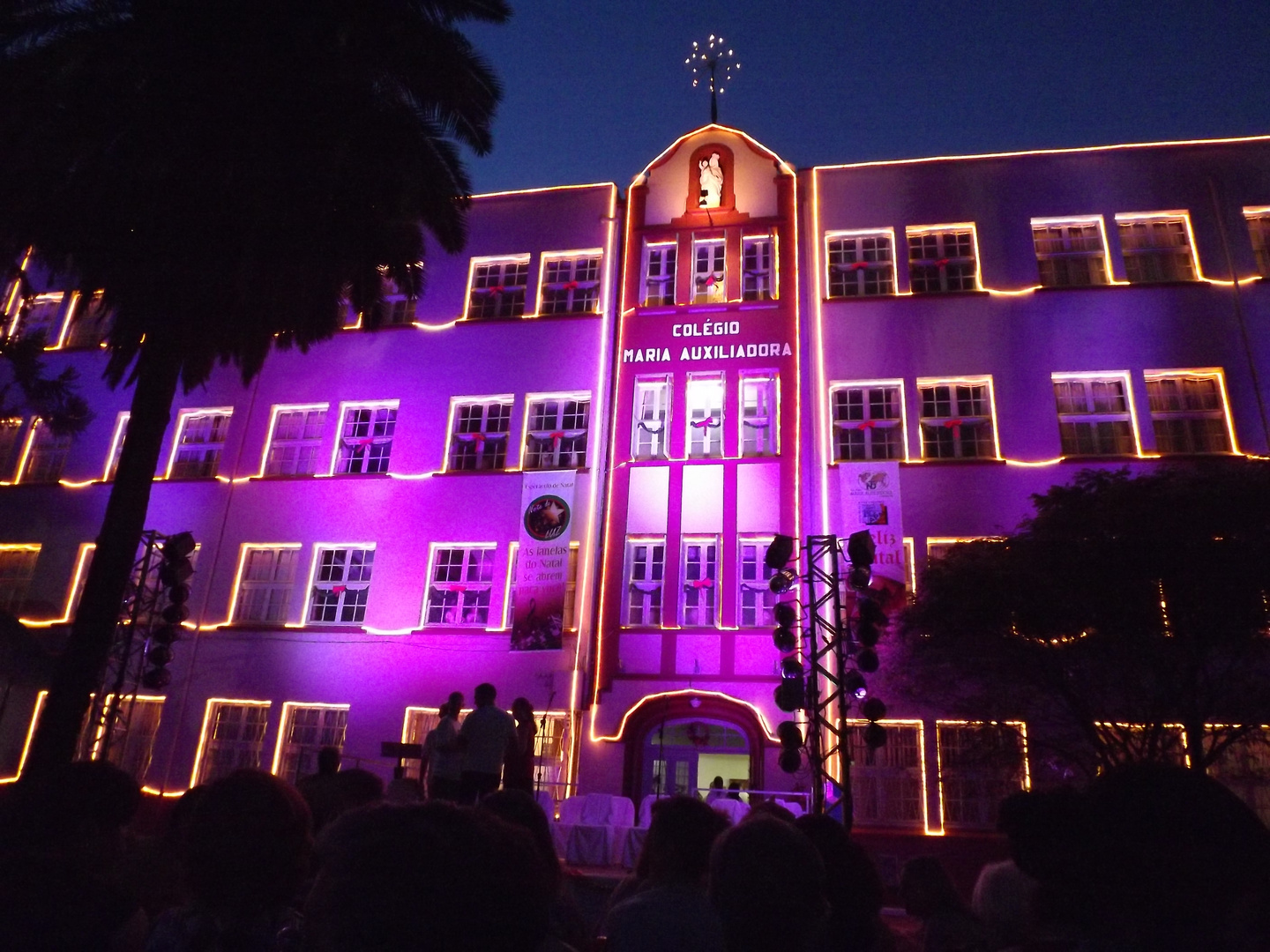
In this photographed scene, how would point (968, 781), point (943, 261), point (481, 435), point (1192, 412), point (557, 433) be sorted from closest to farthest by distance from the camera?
point (968, 781) → point (1192, 412) → point (557, 433) → point (943, 261) → point (481, 435)

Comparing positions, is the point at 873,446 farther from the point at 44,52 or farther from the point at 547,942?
the point at 547,942

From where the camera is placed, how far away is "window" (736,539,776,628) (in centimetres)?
1634

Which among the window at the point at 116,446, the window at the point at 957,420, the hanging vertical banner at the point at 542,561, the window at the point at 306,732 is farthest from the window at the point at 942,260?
the window at the point at 116,446

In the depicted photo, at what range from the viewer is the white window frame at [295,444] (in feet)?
A: 65.0

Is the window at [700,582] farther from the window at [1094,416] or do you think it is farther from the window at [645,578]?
the window at [1094,416]

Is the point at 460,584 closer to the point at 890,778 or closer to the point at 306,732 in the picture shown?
the point at 306,732

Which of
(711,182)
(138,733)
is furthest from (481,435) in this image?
(138,733)

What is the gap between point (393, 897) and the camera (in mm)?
1547

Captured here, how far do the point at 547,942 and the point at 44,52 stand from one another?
13006mm

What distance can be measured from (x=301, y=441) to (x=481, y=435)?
450cm

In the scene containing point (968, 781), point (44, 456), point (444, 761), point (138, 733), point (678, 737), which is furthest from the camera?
point (44, 456)

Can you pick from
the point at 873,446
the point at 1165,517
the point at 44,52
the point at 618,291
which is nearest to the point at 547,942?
the point at 1165,517

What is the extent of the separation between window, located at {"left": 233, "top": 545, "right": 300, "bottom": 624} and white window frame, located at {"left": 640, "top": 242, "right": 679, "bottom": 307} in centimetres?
967

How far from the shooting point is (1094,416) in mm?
17344
